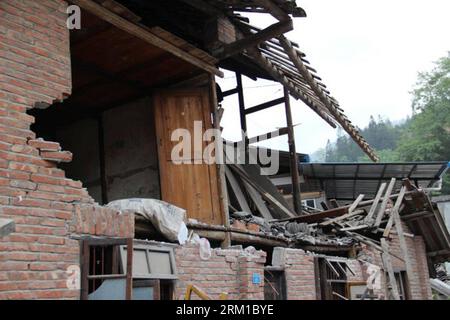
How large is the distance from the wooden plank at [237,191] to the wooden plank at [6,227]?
605 centimetres

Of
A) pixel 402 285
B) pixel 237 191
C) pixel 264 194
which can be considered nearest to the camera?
pixel 237 191

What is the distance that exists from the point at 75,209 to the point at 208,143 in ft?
11.1

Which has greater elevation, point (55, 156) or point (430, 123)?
point (430, 123)

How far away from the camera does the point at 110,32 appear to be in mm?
6586

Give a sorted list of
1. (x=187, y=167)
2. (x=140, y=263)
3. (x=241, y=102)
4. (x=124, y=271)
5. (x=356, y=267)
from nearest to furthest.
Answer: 1. (x=124, y=271)
2. (x=140, y=263)
3. (x=187, y=167)
4. (x=356, y=267)
5. (x=241, y=102)

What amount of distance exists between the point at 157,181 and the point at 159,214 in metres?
2.68

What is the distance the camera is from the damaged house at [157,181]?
4676mm

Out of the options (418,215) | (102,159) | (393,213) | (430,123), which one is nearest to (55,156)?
(102,159)

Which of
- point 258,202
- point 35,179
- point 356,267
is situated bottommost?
point 356,267

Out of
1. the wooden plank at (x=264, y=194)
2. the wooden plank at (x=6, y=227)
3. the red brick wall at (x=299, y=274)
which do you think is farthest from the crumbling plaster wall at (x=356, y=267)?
the wooden plank at (x=6, y=227)

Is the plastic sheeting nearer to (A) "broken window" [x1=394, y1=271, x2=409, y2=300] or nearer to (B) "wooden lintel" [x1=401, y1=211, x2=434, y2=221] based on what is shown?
(A) "broken window" [x1=394, y1=271, x2=409, y2=300]

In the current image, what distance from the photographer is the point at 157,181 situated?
8.51 m

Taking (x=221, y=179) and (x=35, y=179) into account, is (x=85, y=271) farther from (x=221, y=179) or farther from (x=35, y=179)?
(x=221, y=179)

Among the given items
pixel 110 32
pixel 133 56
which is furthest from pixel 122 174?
pixel 110 32
